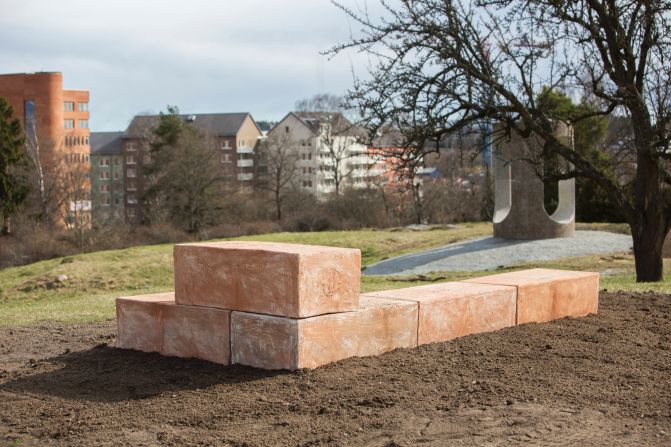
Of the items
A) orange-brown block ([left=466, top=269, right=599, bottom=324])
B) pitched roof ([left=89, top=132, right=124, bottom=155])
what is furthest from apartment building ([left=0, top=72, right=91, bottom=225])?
orange-brown block ([left=466, top=269, right=599, bottom=324])

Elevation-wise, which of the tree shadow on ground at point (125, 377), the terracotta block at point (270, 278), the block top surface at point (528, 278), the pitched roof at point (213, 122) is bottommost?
the tree shadow on ground at point (125, 377)

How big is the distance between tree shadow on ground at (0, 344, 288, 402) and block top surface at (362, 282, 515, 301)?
5.02 ft

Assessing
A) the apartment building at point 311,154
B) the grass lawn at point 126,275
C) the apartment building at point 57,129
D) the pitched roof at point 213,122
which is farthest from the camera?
the pitched roof at point 213,122

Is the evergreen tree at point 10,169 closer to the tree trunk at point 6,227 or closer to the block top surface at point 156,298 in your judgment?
the tree trunk at point 6,227

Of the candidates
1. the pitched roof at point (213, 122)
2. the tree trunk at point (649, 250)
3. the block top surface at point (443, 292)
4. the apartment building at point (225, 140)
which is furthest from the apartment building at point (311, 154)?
the block top surface at point (443, 292)

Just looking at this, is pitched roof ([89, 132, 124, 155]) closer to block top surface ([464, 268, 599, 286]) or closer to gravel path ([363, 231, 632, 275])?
gravel path ([363, 231, 632, 275])

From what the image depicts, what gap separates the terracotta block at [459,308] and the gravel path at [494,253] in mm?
11987

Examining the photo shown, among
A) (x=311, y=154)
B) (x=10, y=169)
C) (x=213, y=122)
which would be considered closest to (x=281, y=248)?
(x=10, y=169)

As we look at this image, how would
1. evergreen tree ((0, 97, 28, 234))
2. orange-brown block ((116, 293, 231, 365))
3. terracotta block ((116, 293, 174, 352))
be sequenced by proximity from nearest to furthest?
1. orange-brown block ((116, 293, 231, 365))
2. terracotta block ((116, 293, 174, 352))
3. evergreen tree ((0, 97, 28, 234))

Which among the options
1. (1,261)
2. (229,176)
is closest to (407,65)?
(1,261)

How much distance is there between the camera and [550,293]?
7.89m

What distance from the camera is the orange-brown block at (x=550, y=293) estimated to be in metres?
7.65

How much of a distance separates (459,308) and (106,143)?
93002mm

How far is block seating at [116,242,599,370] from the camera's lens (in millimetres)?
5887
